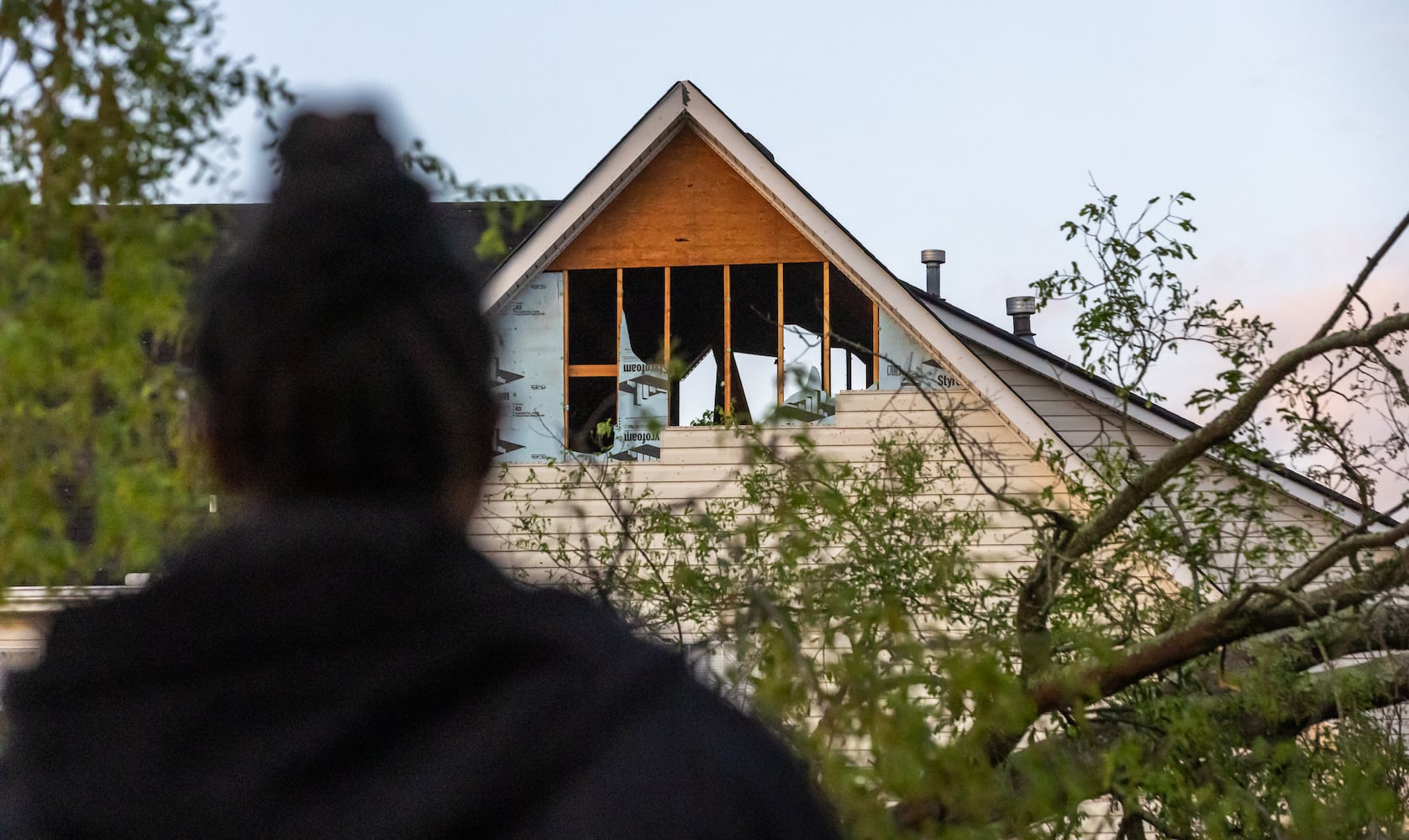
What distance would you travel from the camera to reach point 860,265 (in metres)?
10.4

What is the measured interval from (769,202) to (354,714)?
10120 mm

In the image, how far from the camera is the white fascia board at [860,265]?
10.2 meters

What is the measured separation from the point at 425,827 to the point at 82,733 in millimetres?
271

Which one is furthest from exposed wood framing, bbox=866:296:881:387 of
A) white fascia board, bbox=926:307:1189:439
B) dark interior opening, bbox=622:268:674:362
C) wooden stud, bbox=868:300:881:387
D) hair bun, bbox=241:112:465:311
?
hair bun, bbox=241:112:465:311

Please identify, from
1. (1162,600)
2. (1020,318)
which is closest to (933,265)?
(1020,318)

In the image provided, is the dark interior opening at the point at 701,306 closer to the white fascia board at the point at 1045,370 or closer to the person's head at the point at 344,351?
the white fascia board at the point at 1045,370

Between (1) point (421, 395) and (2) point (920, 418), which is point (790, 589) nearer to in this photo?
(1) point (421, 395)

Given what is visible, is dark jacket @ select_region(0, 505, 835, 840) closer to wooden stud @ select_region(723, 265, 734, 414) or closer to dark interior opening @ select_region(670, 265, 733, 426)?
wooden stud @ select_region(723, 265, 734, 414)

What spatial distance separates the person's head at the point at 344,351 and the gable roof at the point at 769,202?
30.4 feet

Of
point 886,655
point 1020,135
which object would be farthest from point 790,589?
point 1020,135

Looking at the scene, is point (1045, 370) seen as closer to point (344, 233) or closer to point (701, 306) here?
point (701, 306)

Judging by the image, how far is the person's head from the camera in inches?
38.7

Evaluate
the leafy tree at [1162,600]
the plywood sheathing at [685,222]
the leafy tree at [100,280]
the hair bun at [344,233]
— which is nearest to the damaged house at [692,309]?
the plywood sheathing at [685,222]

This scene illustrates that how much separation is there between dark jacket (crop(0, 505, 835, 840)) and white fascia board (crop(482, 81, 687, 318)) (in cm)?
981
